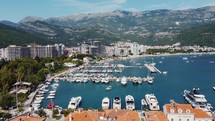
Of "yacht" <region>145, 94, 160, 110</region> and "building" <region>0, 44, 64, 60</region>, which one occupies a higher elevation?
"building" <region>0, 44, 64, 60</region>

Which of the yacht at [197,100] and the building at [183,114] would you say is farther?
the yacht at [197,100]

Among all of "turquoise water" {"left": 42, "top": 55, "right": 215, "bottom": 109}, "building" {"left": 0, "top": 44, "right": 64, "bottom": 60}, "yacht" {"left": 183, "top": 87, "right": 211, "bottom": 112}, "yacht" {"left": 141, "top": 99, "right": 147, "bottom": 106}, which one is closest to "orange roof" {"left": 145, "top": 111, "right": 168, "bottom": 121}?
"yacht" {"left": 183, "top": 87, "right": 211, "bottom": 112}

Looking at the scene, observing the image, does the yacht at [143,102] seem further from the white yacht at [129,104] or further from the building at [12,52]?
the building at [12,52]

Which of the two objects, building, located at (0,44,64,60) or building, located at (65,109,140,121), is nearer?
building, located at (65,109,140,121)

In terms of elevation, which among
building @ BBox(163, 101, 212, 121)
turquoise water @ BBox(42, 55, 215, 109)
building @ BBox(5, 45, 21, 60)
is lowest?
turquoise water @ BBox(42, 55, 215, 109)

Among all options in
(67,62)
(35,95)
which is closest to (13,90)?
(35,95)

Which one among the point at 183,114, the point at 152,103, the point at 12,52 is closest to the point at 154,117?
the point at 183,114

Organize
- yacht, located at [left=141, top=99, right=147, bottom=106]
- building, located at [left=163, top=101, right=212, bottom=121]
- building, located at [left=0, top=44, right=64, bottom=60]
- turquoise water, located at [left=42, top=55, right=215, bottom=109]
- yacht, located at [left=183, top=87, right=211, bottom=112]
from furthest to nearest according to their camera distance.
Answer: building, located at [left=0, top=44, right=64, bottom=60]
turquoise water, located at [left=42, top=55, right=215, bottom=109]
yacht, located at [left=141, top=99, right=147, bottom=106]
yacht, located at [left=183, top=87, right=211, bottom=112]
building, located at [left=163, top=101, right=212, bottom=121]

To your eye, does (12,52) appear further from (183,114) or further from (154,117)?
(154,117)

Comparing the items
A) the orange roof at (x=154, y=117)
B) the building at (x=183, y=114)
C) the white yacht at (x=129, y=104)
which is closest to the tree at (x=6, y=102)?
the white yacht at (x=129, y=104)

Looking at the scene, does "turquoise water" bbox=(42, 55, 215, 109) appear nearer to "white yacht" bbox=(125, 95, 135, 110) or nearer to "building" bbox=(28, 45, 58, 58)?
"white yacht" bbox=(125, 95, 135, 110)

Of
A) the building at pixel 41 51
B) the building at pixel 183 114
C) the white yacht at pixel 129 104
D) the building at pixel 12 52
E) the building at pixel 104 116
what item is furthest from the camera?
the building at pixel 41 51

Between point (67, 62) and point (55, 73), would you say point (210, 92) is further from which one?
point (67, 62)
